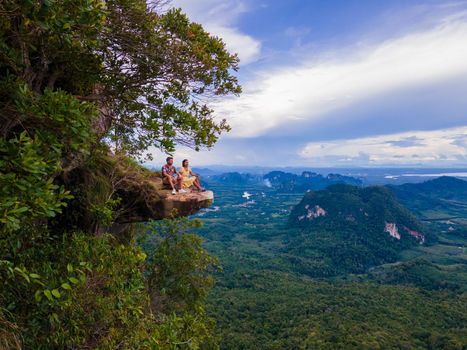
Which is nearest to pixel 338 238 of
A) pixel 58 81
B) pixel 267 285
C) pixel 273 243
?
pixel 273 243

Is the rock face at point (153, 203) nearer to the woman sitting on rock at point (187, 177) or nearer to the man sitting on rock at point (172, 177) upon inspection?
the man sitting on rock at point (172, 177)

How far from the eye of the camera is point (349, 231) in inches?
5645

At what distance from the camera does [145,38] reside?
7223 millimetres

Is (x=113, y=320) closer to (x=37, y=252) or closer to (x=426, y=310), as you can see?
(x=37, y=252)

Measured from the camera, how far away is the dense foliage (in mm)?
4406

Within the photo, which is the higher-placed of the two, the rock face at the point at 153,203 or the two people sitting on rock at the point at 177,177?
the two people sitting on rock at the point at 177,177

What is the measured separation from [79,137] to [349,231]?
152952 mm

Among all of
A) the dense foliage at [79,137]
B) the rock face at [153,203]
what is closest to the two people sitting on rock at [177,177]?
the rock face at [153,203]

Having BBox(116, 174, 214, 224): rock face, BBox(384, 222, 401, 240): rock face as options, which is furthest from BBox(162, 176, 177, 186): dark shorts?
BBox(384, 222, 401, 240): rock face

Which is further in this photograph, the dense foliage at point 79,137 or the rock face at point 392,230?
the rock face at point 392,230

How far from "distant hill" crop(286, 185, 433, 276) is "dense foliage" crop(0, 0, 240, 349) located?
98.4m

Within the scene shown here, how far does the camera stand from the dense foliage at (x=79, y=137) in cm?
441

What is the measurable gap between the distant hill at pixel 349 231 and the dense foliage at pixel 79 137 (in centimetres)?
9843

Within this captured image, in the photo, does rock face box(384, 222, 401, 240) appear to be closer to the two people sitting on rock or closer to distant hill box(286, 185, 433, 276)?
distant hill box(286, 185, 433, 276)
